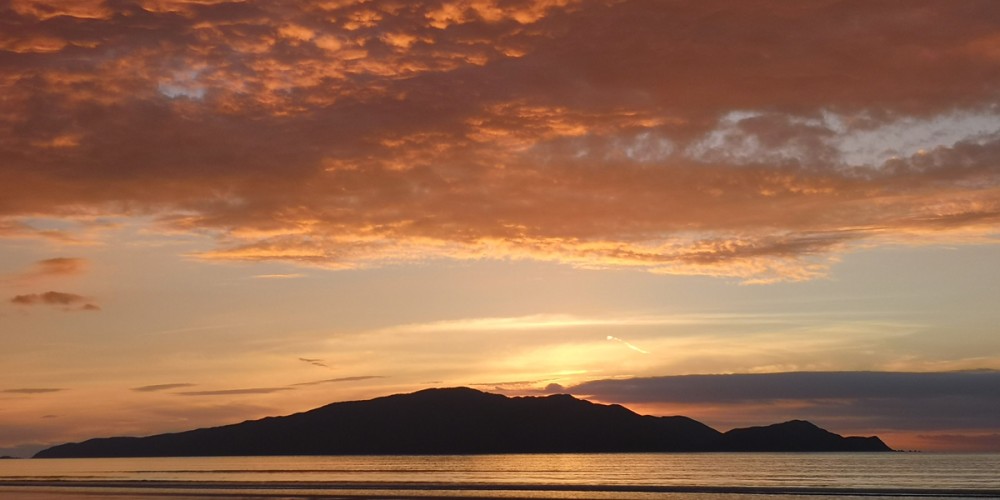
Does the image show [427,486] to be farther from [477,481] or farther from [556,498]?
[556,498]

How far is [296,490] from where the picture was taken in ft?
340

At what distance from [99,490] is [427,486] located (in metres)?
41.5

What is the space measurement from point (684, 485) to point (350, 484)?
40487 millimetres

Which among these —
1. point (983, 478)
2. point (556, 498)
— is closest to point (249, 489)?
point (556, 498)

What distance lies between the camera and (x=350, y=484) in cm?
11419

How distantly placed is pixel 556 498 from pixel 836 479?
4762 centimetres

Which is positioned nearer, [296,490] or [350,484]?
[296,490]

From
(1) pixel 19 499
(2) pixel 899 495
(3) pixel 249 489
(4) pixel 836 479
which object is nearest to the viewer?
(2) pixel 899 495

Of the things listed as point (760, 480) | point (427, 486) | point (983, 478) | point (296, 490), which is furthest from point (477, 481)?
point (983, 478)

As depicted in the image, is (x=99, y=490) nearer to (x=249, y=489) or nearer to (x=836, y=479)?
(x=249, y=489)

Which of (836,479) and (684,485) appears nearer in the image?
(684,485)

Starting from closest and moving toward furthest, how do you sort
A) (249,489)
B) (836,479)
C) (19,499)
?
1. (19,499)
2. (249,489)
3. (836,479)

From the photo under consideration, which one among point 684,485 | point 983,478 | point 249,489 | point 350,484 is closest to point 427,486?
point 350,484

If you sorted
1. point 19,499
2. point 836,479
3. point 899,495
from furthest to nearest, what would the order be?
point 836,479
point 19,499
point 899,495
